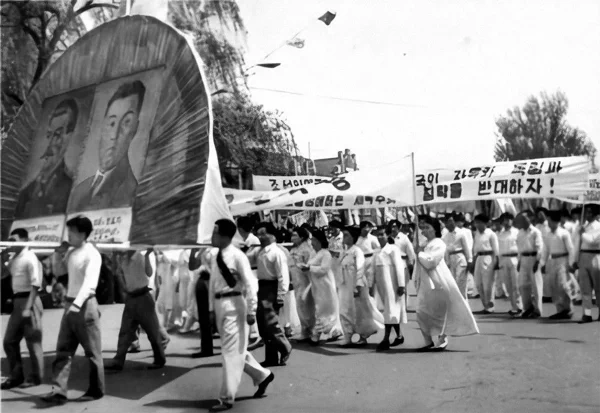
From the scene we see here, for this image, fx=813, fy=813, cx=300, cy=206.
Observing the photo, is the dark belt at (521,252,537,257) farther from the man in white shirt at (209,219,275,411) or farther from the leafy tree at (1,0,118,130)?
the leafy tree at (1,0,118,130)

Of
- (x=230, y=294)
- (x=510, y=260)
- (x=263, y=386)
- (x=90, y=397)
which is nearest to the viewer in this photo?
(x=230, y=294)

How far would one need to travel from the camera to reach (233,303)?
7.20 meters

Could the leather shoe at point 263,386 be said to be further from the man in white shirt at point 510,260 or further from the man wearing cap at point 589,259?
the man in white shirt at point 510,260

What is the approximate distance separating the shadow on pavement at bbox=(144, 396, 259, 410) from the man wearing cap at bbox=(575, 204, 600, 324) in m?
6.67

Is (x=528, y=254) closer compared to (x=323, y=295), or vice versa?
(x=323, y=295)

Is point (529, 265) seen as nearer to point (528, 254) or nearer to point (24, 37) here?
point (528, 254)

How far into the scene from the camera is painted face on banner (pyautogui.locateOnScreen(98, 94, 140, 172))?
22.5 ft

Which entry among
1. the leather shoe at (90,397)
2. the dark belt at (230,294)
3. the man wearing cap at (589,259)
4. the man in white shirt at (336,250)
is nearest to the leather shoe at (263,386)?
the dark belt at (230,294)

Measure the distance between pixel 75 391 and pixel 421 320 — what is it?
4.25 metres

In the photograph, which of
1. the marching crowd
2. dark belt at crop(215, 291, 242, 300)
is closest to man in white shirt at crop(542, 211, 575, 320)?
the marching crowd

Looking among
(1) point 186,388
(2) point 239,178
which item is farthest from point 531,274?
(1) point 186,388

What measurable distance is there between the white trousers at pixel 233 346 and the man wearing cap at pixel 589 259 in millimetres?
6622

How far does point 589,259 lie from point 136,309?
6.86 metres

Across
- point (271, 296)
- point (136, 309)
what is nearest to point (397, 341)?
point (271, 296)
